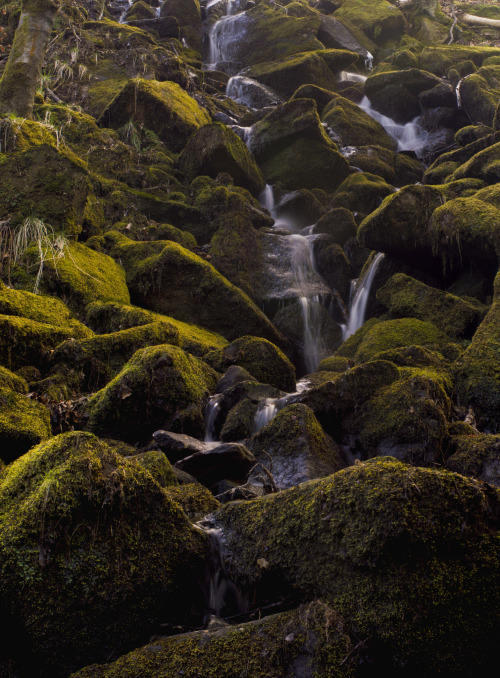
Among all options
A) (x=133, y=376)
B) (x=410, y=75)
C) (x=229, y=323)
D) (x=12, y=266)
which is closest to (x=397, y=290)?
(x=229, y=323)

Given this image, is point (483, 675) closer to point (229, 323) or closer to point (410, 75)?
point (229, 323)

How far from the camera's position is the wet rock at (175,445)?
495 centimetres

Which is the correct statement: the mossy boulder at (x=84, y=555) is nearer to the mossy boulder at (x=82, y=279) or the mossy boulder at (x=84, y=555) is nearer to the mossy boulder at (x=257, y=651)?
the mossy boulder at (x=257, y=651)

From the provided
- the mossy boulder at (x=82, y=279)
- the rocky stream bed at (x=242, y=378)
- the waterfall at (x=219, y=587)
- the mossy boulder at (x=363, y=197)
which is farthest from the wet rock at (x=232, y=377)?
the mossy boulder at (x=363, y=197)

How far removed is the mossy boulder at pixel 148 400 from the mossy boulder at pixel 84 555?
2393 millimetres

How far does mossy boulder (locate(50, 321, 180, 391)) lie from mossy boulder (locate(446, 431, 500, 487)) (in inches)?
150

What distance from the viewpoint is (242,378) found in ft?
22.6

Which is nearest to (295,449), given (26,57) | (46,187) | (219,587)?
(219,587)

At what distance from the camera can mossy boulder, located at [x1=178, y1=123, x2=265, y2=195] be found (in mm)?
13320

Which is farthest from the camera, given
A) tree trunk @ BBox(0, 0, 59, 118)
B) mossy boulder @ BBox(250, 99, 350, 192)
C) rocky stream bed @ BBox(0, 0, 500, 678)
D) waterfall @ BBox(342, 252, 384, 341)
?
mossy boulder @ BBox(250, 99, 350, 192)

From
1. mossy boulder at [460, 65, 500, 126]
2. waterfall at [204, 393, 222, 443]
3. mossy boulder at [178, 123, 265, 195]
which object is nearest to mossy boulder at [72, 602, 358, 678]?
waterfall at [204, 393, 222, 443]

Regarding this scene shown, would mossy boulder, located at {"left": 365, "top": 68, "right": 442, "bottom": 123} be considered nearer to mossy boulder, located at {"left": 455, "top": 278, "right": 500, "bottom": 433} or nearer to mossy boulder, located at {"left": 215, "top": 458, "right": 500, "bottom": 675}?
mossy boulder, located at {"left": 455, "top": 278, "right": 500, "bottom": 433}

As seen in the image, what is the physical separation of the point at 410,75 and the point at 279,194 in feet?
29.4

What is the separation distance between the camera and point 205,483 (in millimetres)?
4707
